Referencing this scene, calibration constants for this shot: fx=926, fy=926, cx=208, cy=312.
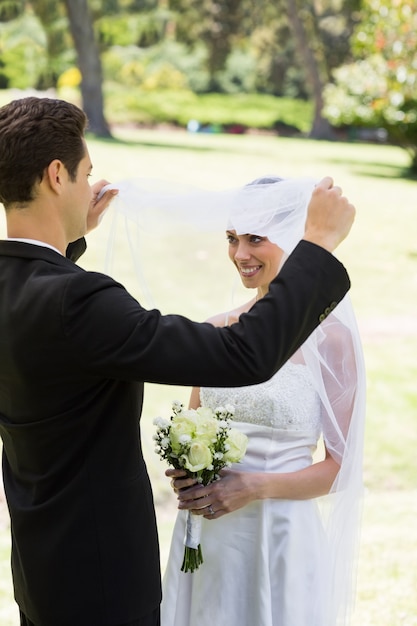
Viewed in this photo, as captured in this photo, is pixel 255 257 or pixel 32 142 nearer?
pixel 32 142

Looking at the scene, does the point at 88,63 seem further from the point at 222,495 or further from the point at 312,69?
the point at 222,495

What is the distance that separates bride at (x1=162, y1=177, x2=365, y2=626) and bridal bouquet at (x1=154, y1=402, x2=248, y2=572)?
365 mm

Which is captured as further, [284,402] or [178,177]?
[178,177]

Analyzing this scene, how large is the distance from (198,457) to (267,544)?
2.27 ft

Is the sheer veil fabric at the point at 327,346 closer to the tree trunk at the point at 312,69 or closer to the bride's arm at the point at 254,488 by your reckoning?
the bride's arm at the point at 254,488

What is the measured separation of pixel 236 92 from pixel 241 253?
5473cm

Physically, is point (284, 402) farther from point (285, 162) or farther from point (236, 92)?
point (236, 92)

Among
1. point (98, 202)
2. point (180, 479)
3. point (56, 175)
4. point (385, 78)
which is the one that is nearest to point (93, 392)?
point (56, 175)

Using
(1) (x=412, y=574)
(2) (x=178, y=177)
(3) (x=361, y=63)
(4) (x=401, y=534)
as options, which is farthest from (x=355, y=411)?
(3) (x=361, y=63)

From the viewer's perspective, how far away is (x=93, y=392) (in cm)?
229

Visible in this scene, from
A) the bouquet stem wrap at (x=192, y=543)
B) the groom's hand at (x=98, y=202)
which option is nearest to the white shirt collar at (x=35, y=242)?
the groom's hand at (x=98, y=202)

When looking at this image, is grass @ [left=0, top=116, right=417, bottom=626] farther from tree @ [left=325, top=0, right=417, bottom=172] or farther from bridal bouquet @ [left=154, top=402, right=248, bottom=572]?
tree @ [left=325, top=0, right=417, bottom=172]

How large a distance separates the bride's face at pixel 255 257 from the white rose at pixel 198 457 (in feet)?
2.91

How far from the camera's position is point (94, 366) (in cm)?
216
